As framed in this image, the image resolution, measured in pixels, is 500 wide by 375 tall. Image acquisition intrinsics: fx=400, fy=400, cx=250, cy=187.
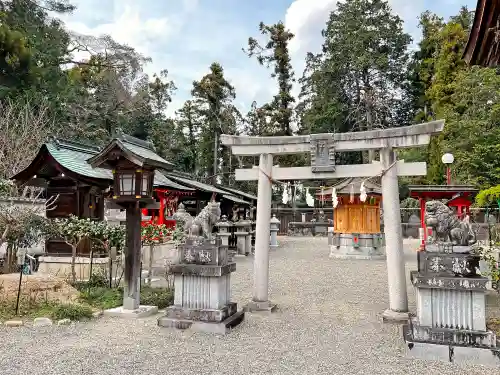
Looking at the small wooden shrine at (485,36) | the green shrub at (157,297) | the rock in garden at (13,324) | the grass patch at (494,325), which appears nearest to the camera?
the small wooden shrine at (485,36)

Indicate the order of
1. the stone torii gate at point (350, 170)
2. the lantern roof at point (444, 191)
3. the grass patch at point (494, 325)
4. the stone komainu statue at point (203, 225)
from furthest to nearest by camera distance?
Result: the lantern roof at point (444, 191) → the stone torii gate at point (350, 170) → the stone komainu statue at point (203, 225) → the grass patch at point (494, 325)

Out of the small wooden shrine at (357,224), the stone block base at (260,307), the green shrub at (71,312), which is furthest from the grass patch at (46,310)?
the small wooden shrine at (357,224)

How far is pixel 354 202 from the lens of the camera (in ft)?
60.5

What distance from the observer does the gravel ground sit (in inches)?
189

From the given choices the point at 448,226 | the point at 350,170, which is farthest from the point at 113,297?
the point at 448,226

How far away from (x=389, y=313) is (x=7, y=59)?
22812 millimetres

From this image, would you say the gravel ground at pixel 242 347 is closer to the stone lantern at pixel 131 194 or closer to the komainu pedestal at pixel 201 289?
the komainu pedestal at pixel 201 289

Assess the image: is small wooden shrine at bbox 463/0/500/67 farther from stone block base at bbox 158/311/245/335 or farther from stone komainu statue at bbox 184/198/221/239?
stone block base at bbox 158/311/245/335

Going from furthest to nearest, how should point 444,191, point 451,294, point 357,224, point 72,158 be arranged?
point 357,224
point 444,191
point 72,158
point 451,294

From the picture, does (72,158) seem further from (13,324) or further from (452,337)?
(452,337)

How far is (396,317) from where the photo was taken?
22.2 feet

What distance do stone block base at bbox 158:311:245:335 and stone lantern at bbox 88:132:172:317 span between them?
3.33 feet

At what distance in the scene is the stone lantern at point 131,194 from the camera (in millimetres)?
7297

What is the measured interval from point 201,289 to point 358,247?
12.8 metres
